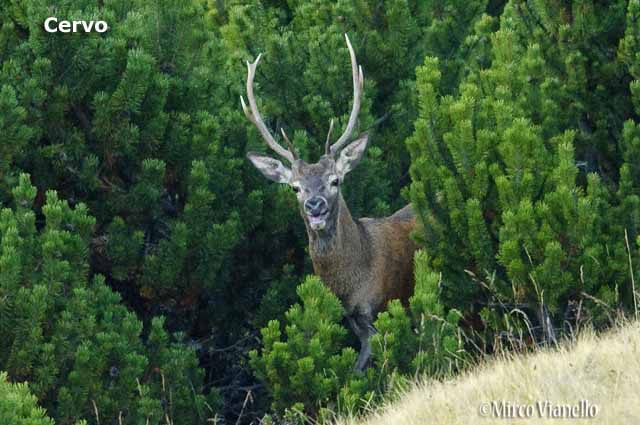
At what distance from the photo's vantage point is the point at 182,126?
11172mm

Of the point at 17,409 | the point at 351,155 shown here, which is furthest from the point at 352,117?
the point at 17,409

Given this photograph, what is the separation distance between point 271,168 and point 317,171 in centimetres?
52

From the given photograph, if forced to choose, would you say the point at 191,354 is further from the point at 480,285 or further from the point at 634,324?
the point at 634,324

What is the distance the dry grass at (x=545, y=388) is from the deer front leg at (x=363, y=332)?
2184mm

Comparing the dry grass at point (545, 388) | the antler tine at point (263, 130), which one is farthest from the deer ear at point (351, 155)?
the dry grass at point (545, 388)

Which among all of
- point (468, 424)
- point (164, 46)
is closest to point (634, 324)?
point (468, 424)

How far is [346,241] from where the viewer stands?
1062 centimetres

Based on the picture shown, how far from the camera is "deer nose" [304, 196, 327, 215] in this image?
33.1 feet

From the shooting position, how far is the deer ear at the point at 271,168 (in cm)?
1059

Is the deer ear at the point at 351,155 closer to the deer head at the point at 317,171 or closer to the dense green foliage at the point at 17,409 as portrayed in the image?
the deer head at the point at 317,171

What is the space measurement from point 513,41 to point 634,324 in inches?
131

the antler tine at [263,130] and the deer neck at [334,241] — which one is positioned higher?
the antler tine at [263,130]

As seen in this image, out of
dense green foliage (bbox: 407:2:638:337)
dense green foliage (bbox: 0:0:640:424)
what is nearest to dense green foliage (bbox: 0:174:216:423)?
dense green foliage (bbox: 0:0:640:424)

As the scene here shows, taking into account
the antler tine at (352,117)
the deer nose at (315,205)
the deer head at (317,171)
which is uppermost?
the antler tine at (352,117)
